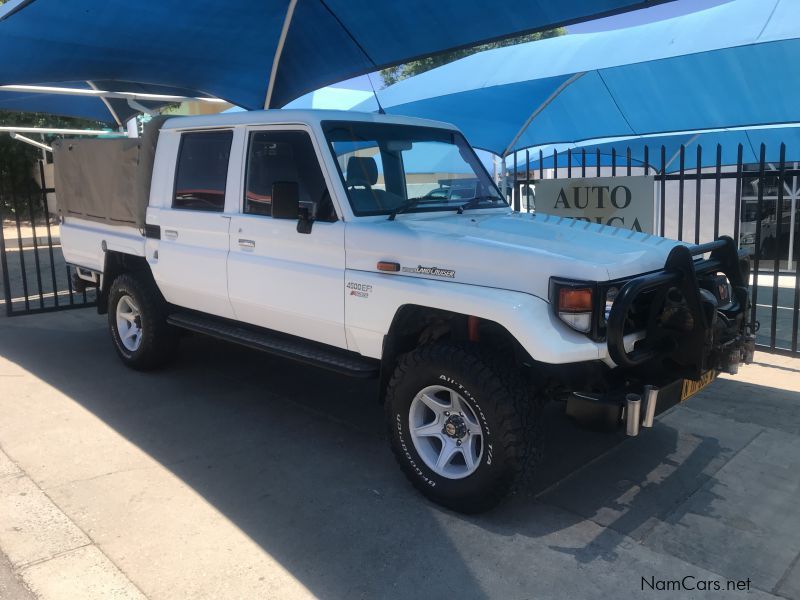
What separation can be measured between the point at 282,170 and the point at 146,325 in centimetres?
214

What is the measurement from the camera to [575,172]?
58.4 ft

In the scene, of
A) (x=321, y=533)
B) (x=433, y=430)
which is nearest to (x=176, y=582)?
(x=321, y=533)

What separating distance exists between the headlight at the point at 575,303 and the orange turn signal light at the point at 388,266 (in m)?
0.96

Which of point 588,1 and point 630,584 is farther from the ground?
point 588,1

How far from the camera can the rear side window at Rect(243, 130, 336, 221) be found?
427 centimetres

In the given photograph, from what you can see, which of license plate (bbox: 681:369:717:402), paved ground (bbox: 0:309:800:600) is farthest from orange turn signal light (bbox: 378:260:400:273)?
license plate (bbox: 681:369:717:402)

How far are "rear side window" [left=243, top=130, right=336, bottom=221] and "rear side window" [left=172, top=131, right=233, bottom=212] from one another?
0.98ft

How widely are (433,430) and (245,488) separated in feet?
3.90

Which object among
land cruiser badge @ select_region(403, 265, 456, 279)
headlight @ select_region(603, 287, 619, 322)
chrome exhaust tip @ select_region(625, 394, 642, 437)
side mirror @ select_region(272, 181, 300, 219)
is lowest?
chrome exhaust tip @ select_region(625, 394, 642, 437)

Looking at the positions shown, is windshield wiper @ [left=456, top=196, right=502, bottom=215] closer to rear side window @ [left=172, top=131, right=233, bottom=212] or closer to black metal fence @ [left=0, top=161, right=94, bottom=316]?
rear side window @ [left=172, top=131, right=233, bottom=212]

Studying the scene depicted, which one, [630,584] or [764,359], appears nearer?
[630,584]

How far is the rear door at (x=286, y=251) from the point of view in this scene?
4.13 metres

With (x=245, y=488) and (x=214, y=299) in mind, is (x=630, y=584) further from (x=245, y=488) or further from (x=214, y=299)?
(x=214, y=299)

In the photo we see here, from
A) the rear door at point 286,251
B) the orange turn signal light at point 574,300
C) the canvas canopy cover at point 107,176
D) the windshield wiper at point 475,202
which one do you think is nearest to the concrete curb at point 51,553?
the rear door at point 286,251
